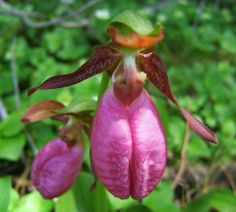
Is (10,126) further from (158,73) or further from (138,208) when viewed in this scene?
(158,73)

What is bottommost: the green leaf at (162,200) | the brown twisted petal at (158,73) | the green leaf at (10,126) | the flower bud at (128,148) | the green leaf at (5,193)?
the green leaf at (162,200)

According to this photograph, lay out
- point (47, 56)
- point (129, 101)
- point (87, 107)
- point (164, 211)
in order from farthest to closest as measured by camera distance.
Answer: point (47, 56), point (164, 211), point (87, 107), point (129, 101)

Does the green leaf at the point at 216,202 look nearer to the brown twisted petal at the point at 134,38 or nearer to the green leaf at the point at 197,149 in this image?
the green leaf at the point at 197,149

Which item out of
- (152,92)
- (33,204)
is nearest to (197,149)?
(152,92)

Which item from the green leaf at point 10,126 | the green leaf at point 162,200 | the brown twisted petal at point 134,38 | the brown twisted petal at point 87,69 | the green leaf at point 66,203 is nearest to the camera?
the brown twisted petal at point 134,38

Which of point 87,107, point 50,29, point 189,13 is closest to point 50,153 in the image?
point 87,107

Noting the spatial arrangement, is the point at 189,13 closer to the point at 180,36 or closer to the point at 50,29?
the point at 180,36

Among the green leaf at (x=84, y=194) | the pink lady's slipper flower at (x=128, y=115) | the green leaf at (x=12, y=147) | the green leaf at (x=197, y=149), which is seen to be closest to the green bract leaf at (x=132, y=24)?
the pink lady's slipper flower at (x=128, y=115)
